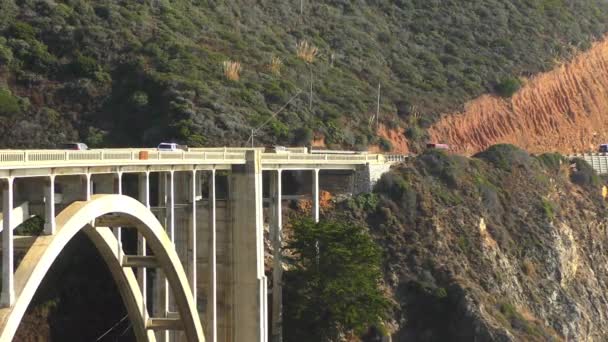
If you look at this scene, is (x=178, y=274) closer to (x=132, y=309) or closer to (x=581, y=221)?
(x=132, y=309)

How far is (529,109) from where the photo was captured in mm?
108125

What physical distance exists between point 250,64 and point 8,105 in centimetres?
1790

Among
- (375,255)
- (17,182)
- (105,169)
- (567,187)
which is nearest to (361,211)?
(375,255)

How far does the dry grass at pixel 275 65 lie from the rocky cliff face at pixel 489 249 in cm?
1432

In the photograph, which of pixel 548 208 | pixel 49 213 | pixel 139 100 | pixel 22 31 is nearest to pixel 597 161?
pixel 548 208

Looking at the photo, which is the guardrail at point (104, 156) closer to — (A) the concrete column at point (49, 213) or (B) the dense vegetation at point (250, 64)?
(A) the concrete column at point (49, 213)

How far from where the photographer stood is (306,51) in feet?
322

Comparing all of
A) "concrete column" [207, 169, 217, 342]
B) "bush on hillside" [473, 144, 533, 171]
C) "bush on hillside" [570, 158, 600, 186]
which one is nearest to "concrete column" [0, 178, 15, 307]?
"concrete column" [207, 169, 217, 342]

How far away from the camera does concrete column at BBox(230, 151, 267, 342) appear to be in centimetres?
5731

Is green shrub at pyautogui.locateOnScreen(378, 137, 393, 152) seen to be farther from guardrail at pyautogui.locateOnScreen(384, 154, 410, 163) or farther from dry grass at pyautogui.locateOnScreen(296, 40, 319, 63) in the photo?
dry grass at pyautogui.locateOnScreen(296, 40, 319, 63)

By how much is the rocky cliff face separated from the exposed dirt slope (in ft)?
50.2

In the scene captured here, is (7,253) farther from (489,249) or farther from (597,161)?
(597,161)

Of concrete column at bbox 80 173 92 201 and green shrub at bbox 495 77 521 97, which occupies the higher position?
green shrub at bbox 495 77 521 97

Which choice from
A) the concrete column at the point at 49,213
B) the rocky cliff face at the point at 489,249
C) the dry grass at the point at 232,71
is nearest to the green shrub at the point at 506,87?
the rocky cliff face at the point at 489,249
